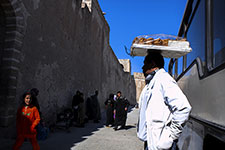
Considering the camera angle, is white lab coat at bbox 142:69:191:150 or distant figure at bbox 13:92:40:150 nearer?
white lab coat at bbox 142:69:191:150

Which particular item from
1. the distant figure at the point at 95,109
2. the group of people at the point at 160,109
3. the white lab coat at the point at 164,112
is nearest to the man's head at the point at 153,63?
the group of people at the point at 160,109

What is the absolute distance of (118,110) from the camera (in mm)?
7789

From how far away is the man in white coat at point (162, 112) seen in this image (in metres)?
1.38

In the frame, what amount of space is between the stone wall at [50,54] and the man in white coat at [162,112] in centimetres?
384

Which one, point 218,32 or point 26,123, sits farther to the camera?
point 26,123

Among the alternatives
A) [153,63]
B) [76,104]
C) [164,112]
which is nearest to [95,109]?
[76,104]

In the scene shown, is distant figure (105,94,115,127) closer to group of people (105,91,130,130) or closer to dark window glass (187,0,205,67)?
group of people (105,91,130,130)

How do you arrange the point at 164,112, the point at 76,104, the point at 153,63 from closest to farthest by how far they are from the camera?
the point at 164,112
the point at 153,63
the point at 76,104

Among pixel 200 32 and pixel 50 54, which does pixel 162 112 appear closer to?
pixel 200 32

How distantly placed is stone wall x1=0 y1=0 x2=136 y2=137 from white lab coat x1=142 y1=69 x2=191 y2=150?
3891mm

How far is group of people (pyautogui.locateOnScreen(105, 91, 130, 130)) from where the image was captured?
7645 mm

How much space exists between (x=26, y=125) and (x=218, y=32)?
320cm

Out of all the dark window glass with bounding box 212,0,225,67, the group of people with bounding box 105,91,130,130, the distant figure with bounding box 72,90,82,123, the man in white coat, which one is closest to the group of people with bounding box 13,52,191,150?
the man in white coat

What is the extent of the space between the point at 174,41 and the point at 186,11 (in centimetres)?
238
